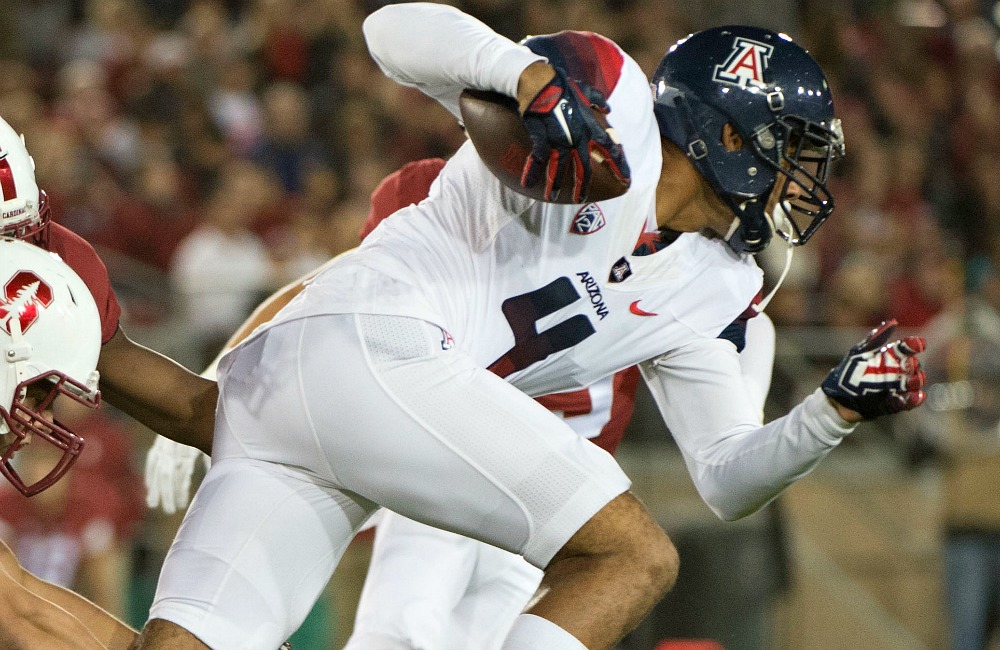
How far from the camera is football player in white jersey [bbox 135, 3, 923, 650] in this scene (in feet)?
7.80

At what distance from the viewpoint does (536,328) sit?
2666mm

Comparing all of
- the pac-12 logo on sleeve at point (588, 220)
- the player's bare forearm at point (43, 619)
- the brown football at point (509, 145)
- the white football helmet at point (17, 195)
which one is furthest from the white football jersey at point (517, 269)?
the player's bare forearm at point (43, 619)

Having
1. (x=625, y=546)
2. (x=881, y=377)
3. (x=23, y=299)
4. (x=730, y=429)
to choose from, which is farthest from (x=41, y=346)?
(x=881, y=377)

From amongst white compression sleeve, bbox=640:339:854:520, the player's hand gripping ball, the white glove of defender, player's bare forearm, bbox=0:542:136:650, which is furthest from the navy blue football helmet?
player's bare forearm, bbox=0:542:136:650

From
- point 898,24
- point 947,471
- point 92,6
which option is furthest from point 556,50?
point 898,24

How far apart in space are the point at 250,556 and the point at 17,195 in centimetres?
84

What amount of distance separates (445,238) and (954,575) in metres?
3.93

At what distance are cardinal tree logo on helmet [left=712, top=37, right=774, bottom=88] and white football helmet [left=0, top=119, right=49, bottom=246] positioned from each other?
1400mm

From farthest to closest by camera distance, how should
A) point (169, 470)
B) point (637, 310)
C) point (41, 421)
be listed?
point (169, 470) → point (637, 310) → point (41, 421)

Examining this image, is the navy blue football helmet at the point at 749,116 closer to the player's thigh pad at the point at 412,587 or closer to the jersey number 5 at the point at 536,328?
the jersey number 5 at the point at 536,328

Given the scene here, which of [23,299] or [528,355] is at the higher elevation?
[23,299]

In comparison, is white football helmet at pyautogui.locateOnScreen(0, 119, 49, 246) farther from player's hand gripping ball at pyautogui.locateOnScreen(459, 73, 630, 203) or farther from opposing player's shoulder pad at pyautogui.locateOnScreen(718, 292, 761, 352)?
opposing player's shoulder pad at pyautogui.locateOnScreen(718, 292, 761, 352)

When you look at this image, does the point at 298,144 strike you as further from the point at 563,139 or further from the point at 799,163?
the point at 563,139

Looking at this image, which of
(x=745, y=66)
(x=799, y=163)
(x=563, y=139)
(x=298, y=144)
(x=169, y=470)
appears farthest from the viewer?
(x=298, y=144)
